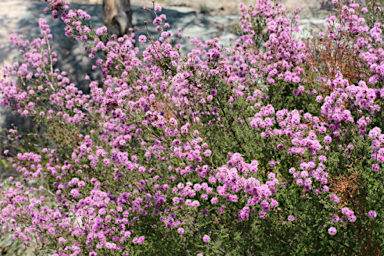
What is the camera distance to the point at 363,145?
2697mm

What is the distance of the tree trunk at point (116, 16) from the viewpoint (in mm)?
6996

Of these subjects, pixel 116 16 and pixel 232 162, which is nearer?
pixel 232 162

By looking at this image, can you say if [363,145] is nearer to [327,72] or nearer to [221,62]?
[221,62]

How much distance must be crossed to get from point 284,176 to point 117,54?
215cm

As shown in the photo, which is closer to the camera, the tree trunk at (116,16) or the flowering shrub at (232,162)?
Result: the flowering shrub at (232,162)

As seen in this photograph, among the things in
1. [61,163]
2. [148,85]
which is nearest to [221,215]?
[148,85]

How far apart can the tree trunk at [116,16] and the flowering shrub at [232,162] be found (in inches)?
107

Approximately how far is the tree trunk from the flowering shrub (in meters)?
2.71

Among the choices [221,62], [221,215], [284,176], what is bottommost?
[221,215]

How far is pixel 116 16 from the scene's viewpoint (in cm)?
698

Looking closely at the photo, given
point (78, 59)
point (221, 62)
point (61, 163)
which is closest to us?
point (221, 62)

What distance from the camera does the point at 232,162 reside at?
2.60m

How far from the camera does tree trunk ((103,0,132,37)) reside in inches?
275

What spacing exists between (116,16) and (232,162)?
5178 mm
